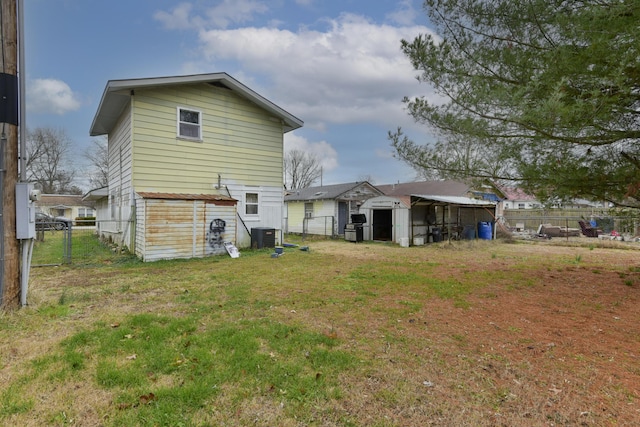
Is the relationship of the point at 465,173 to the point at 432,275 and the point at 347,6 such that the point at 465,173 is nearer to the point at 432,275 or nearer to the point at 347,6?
the point at 432,275

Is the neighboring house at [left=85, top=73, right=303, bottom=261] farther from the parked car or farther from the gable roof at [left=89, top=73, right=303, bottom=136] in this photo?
the parked car

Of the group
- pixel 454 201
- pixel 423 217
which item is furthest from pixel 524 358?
pixel 454 201

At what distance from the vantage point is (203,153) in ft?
35.1

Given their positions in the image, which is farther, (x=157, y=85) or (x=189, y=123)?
(x=189, y=123)

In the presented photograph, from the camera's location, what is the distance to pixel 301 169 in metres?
49.6

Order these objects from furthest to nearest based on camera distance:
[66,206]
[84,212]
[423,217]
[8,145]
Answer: [84,212] < [66,206] < [423,217] < [8,145]

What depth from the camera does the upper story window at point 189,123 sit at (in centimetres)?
1036

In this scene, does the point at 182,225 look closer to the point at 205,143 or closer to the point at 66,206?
the point at 205,143

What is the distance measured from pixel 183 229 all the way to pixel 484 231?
15.3 meters

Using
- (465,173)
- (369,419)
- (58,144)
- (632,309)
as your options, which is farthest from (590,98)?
(58,144)

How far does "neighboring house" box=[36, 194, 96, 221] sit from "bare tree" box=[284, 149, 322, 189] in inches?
996

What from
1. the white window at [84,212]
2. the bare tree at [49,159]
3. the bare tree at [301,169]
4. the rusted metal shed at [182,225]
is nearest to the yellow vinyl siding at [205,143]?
the rusted metal shed at [182,225]

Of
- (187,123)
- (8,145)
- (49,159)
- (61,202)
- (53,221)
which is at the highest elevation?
(49,159)

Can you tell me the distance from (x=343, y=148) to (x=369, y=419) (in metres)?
29.8
